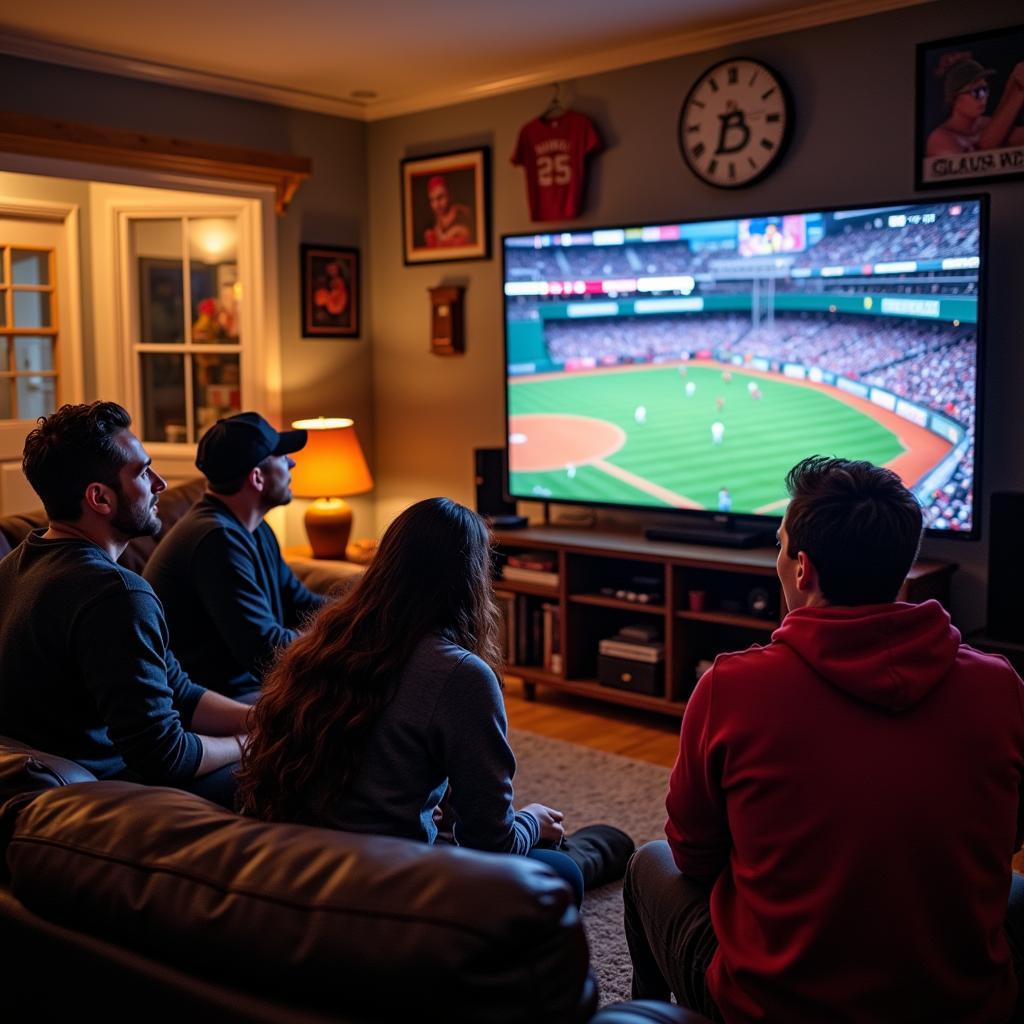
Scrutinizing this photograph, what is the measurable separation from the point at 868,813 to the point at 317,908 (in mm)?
719

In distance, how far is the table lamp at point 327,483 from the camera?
5320 mm

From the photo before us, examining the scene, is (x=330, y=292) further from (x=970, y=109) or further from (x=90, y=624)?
(x=90, y=624)

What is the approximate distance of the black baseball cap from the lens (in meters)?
3.14

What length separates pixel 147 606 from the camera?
2.10 m

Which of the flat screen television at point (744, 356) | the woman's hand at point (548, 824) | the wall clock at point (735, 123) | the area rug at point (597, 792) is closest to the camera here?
the woman's hand at point (548, 824)

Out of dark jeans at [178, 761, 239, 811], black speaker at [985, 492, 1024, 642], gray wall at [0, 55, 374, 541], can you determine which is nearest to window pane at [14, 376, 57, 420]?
gray wall at [0, 55, 374, 541]

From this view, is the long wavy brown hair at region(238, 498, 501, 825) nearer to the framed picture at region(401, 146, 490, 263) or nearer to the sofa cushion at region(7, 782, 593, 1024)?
the sofa cushion at region(7, 782, 593, 1024)

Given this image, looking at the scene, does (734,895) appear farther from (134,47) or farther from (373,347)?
(373,347)

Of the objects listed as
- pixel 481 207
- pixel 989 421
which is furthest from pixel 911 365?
pixel 481 207

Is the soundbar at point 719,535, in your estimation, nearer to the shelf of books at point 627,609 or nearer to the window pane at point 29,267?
the shelf of books at point 627,609

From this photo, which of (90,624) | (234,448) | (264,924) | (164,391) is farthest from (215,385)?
(264,924)

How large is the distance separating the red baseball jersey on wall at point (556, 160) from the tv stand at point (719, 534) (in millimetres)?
1443

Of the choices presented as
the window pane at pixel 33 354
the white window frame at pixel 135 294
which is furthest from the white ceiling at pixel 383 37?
the window pane at pixel 33 354

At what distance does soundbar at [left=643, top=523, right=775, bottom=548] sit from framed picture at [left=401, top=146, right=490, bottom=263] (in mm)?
1671
